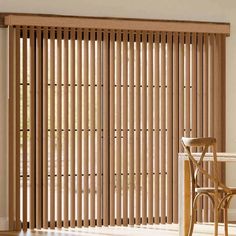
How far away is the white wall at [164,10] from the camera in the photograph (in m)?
6.94

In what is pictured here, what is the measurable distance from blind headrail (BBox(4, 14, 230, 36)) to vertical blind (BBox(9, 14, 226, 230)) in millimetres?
60

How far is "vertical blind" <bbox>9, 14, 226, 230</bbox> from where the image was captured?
6.88 m

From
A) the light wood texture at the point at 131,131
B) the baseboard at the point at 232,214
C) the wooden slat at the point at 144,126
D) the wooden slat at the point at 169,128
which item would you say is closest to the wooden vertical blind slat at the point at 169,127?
the wooden slat at the point at 169,128

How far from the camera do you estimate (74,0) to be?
7.04 m

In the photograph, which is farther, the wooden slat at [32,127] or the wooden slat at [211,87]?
the wooden slat at [211,87]

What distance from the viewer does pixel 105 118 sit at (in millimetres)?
7051

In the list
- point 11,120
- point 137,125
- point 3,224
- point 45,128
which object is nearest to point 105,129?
point 137,125

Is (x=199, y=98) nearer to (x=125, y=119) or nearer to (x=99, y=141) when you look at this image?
(x=125, y=119)

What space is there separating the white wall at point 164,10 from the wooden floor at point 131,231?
67cm

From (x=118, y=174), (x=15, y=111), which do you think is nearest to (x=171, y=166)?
(x=118, y=174)

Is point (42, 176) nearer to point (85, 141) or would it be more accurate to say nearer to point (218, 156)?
point (85, 141)

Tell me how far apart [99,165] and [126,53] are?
1237 millimetres

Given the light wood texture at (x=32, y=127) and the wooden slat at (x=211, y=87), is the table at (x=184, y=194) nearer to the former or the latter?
the wooden slat at (x=211, y=87)

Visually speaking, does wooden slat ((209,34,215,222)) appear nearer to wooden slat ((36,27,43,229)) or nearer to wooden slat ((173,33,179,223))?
wooden slat ((173,33,179,223))
